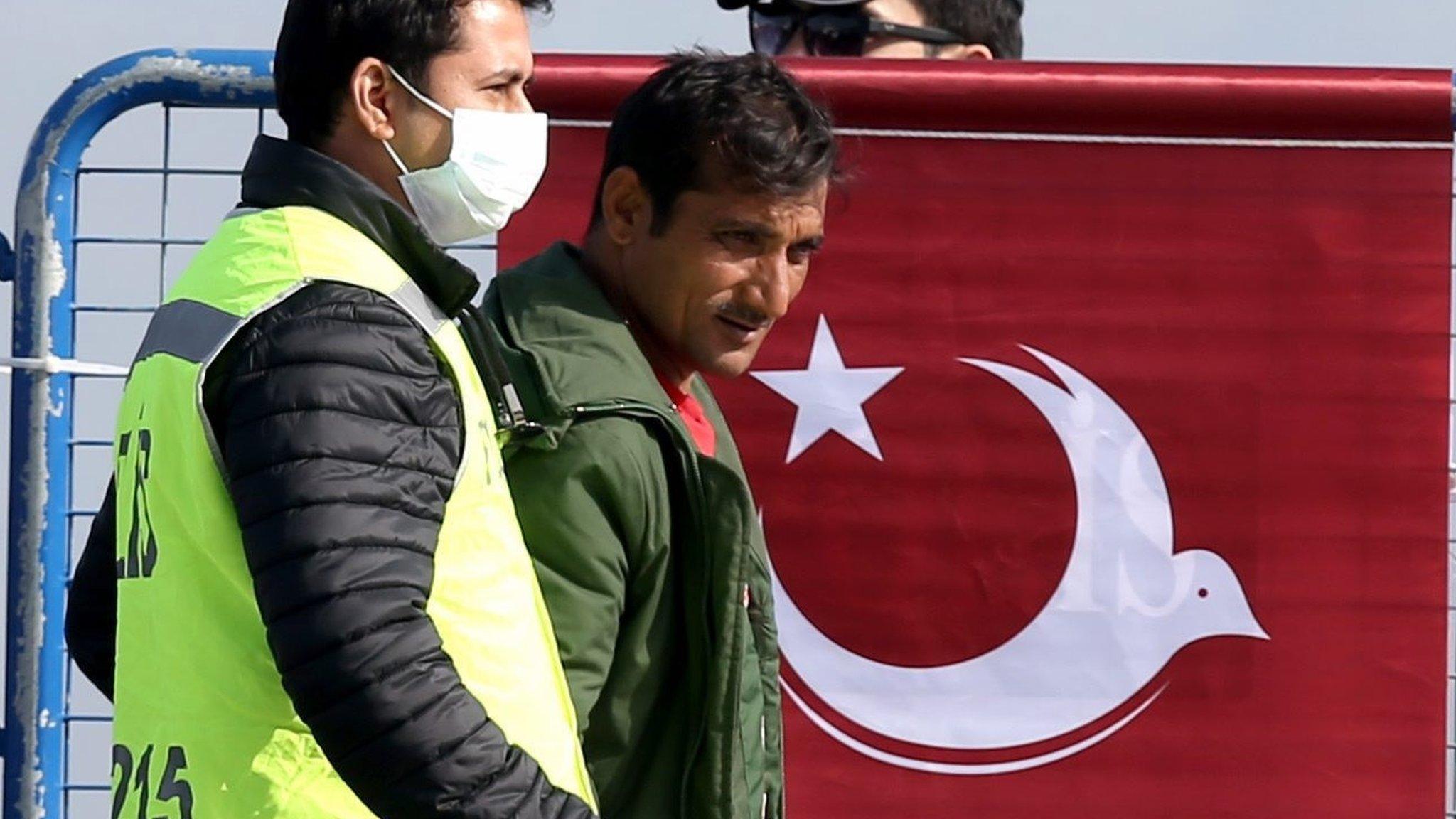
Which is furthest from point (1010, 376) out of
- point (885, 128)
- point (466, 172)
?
point (466, 172)

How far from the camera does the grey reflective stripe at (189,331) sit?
7.08ft

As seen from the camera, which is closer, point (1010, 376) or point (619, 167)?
point (619, 167)

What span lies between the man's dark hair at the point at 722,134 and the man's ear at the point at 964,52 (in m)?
1.65

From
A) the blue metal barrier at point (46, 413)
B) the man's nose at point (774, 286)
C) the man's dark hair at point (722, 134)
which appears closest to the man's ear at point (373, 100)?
the man's dark hair at point (722, 134)

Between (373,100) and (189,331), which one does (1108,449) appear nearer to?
(373,100)

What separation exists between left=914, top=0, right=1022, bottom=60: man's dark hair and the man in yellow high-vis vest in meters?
2.15

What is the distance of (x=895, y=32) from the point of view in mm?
4426

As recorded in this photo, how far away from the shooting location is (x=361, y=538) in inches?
81.7

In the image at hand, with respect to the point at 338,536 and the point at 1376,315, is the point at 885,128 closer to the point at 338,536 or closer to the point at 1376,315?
the point at 1376,315

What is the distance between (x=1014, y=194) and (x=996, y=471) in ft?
1.46

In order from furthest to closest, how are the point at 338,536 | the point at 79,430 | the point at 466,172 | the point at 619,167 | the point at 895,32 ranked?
the point at 895,32
the point at 79,430
the point at 619,167
the point at 466,172
the point at 338,536

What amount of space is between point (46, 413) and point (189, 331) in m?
1.50

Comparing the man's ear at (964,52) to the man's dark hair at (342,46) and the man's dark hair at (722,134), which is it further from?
the man's dark hair at (342,46)

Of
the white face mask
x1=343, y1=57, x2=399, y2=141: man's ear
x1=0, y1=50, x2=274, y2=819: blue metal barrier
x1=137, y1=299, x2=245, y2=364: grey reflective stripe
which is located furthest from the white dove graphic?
x1=137, y1=299, x2=245, y2=364: grey reflective stripe
